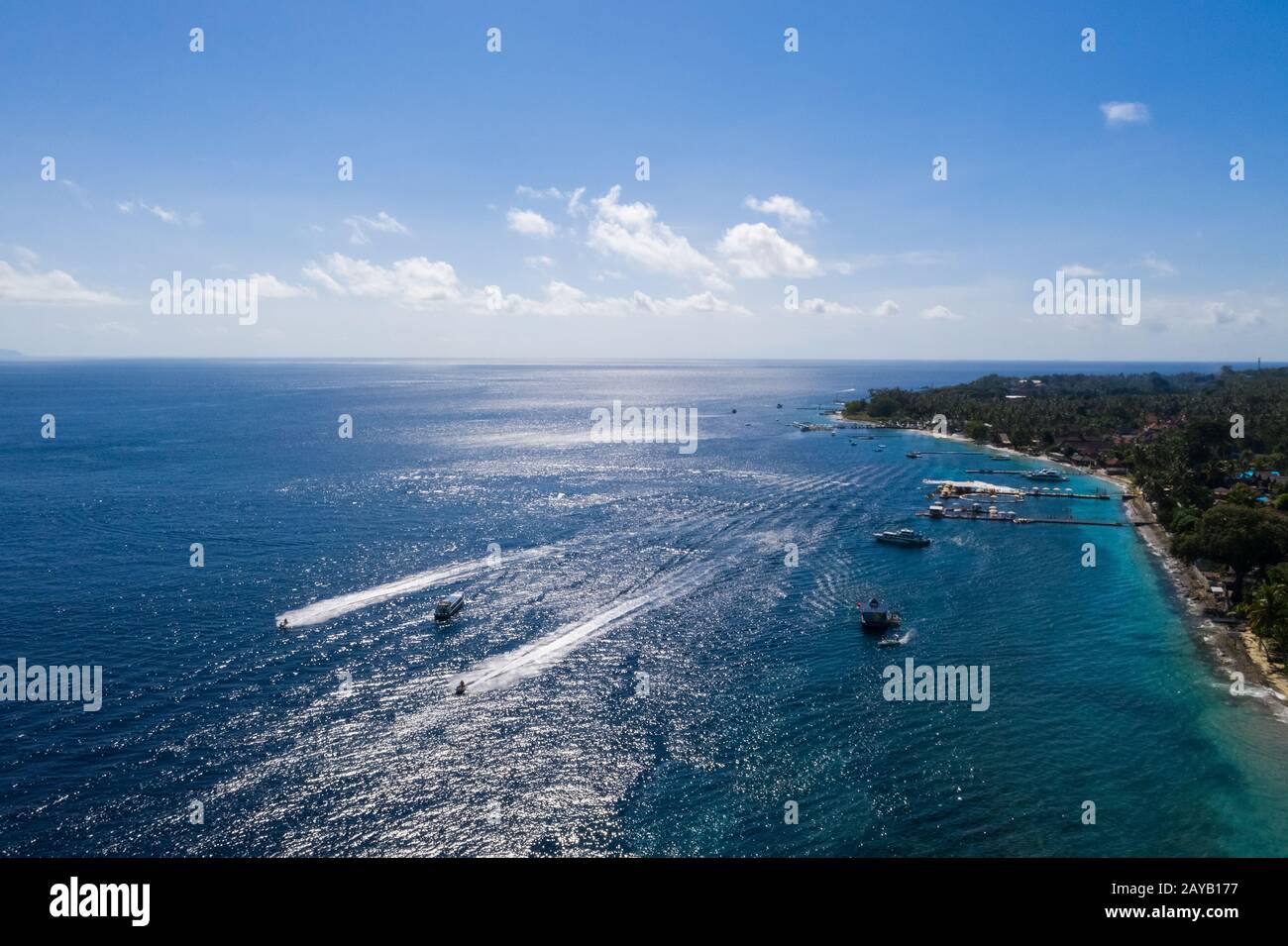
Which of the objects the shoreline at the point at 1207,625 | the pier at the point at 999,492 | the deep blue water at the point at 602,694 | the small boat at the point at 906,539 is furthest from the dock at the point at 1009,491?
the small boat at the point at 906,539

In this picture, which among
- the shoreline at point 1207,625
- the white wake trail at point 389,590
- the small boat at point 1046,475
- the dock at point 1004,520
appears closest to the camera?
→ the shoreline at point 1207,625

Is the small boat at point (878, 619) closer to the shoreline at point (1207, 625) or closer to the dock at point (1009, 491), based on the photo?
the shoreline at point (1207, 625)

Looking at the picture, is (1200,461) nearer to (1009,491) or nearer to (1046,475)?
(1046,475)

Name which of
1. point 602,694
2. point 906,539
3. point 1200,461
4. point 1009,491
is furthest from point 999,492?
point 602,694

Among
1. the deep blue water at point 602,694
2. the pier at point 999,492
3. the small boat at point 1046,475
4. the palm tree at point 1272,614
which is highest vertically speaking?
the small boat at point 1046,475
